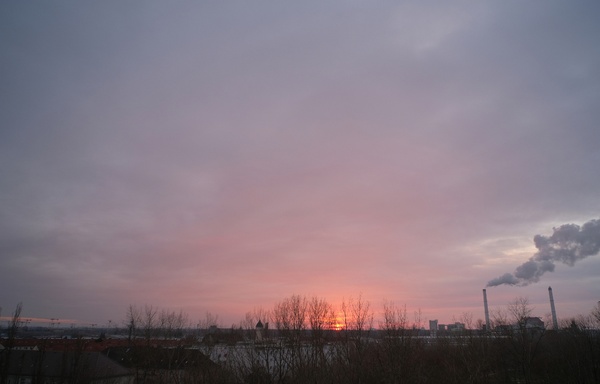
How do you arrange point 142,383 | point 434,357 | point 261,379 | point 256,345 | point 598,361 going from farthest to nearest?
point 434,357, point 598,361, point 142,383, point 256,345, point 261,379


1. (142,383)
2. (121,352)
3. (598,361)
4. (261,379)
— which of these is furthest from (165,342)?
(598,361)

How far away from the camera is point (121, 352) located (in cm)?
5634

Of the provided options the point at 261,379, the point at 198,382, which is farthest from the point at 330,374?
the point at 198,382

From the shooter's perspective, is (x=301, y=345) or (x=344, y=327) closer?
(x=301, y=345)

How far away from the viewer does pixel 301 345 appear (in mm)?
32031

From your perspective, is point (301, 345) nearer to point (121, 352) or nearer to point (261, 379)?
point (261, 379)

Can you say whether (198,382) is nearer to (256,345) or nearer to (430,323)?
(256,345)

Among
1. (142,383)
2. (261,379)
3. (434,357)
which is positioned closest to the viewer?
(261,379)

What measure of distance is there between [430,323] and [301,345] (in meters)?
163

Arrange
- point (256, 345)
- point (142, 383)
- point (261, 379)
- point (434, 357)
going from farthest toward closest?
point (434, 357) → point (142, 383) → point (256, 345) → point (261, 379)

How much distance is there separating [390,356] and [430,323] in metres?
164

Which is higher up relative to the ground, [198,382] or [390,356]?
[390,356]

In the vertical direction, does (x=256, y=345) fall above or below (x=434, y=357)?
above

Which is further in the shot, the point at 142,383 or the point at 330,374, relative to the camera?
the point at 142,383
